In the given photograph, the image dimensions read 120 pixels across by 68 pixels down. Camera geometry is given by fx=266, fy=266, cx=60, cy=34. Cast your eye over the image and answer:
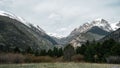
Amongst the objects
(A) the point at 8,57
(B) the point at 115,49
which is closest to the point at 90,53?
(B) the point at 115,49

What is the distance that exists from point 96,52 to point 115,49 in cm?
1344

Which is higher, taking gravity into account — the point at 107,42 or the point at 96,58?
the point at 107,42

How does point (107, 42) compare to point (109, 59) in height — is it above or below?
above

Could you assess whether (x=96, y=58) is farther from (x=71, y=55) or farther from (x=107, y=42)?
(x=71, y=55)

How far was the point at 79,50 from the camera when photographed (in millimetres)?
137125

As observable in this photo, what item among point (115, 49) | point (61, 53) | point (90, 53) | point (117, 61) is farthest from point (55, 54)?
point (117, 61)

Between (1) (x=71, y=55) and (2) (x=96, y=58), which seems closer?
(2) (x=96, y=58)

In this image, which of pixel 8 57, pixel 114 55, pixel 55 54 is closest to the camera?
pixel 8 57

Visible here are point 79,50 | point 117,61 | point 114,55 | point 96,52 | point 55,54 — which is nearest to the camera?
point 117,61

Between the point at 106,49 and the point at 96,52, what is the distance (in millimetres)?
5295

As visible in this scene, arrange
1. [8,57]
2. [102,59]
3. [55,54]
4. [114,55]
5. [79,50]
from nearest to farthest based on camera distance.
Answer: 1. [8,57]
2. [114,55]
3. [102,59]
4. [79,50]
5. [55,54]

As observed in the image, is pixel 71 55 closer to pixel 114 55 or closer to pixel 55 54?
pixel 55 54

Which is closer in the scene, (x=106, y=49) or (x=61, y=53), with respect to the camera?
(x=106, y=49)

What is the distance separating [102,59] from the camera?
105 m
